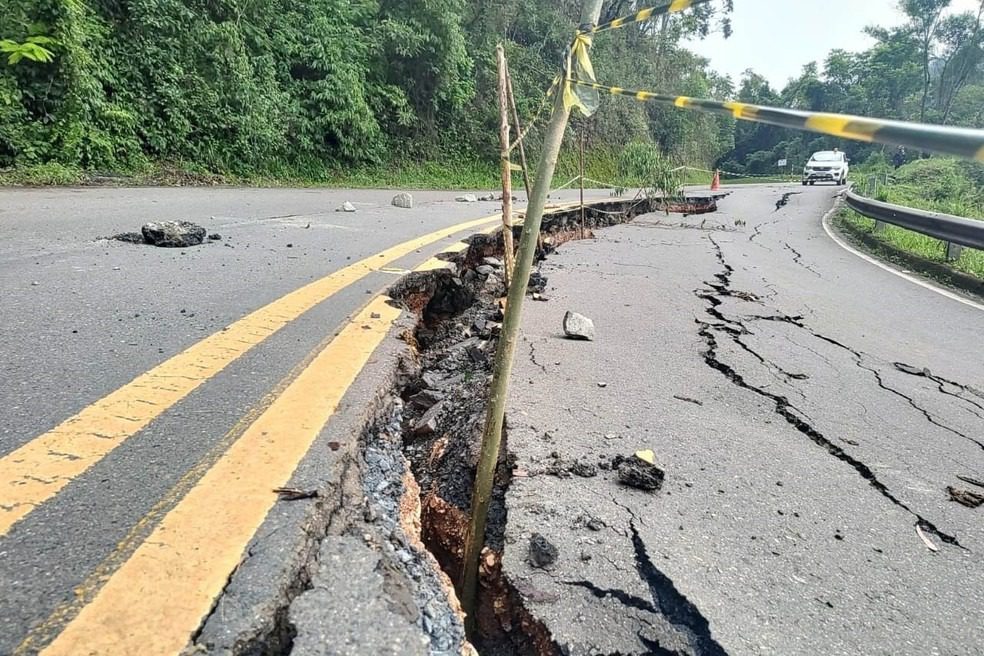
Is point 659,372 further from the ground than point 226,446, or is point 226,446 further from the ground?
point 226,446

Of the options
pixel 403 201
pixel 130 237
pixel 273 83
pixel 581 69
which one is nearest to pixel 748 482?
pixel 581 69

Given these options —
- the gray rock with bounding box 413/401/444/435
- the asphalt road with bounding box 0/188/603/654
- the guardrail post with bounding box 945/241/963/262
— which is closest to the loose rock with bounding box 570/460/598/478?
the gray rock with bounding box 413/401/444/435

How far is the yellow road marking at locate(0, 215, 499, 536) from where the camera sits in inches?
47.9

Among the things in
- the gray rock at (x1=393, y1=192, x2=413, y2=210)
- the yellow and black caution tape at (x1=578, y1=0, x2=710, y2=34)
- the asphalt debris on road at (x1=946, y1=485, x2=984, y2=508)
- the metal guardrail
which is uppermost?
the yellow and black caution tape at (x1=578, y1=0, x2=710, y2=34)

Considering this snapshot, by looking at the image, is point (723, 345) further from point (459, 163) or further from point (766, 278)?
point (459, 163)

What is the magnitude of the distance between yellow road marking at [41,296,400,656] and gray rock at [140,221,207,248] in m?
2.62

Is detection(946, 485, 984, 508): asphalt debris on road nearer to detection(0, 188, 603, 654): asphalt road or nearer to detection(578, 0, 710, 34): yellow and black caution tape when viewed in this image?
detection(578, 0, 710, 34): yellow and black caution tape

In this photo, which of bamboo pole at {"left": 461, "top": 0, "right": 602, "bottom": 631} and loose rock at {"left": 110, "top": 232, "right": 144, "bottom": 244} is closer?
bamboo pole at {"left": 461, "top": 0, "right": 602, "bottom": 631}

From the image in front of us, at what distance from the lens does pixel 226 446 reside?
1.45 m

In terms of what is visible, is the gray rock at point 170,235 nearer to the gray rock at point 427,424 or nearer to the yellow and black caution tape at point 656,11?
the gray rock at point 427,424

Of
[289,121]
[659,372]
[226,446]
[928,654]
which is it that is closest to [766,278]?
[659,372]

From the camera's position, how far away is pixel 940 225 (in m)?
6.26

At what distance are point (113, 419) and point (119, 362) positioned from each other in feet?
1.51

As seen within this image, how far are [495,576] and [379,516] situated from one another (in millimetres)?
301
